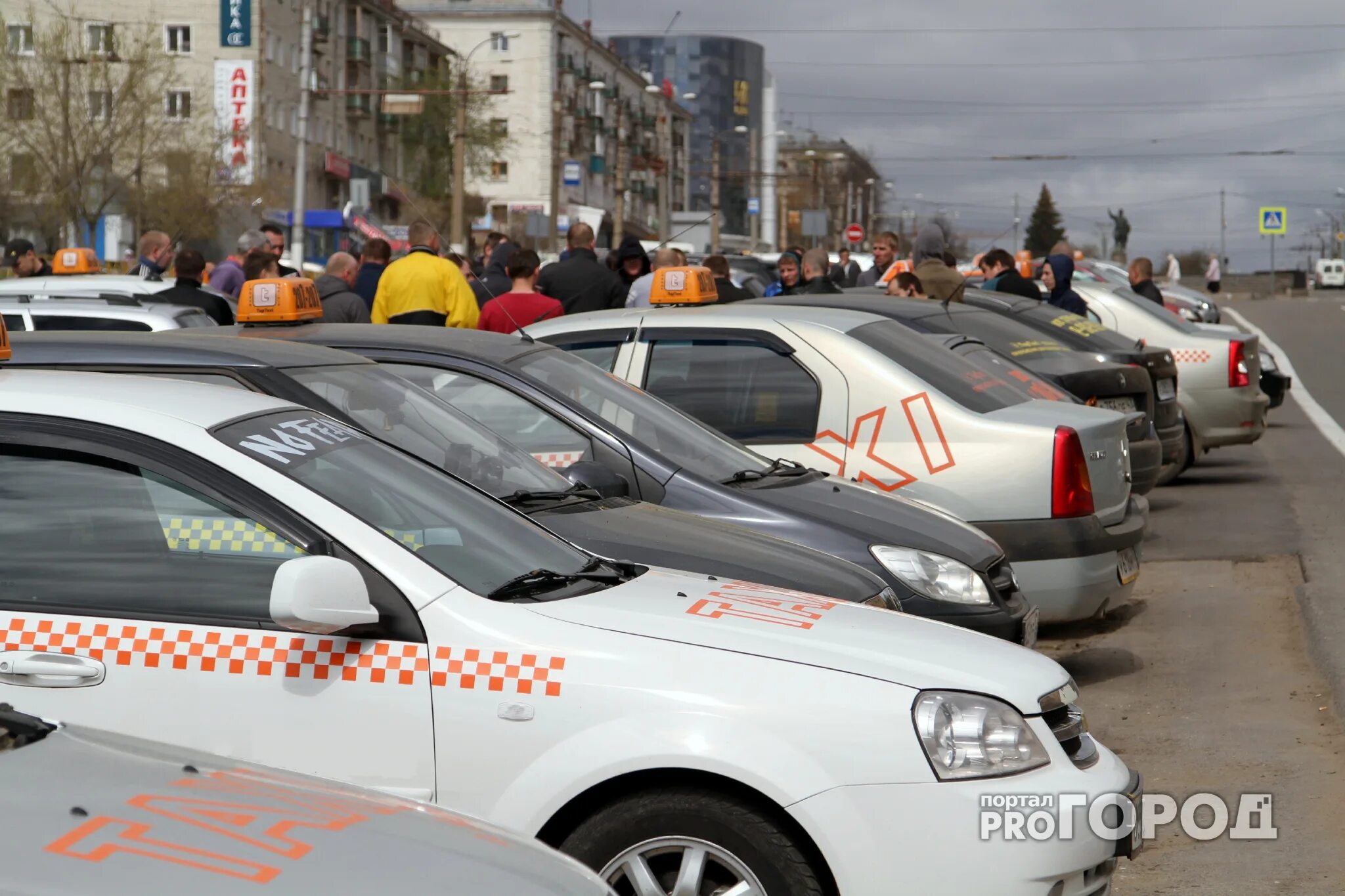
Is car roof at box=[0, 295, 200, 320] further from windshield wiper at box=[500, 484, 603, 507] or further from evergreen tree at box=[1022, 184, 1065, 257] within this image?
evergreen tree at box=[1022, 184, 1065, 257]

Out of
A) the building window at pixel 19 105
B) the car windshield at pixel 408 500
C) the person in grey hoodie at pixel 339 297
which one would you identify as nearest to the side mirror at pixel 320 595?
the car windshield at pixel 408 500

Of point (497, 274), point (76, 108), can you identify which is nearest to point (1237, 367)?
point (497, 274)

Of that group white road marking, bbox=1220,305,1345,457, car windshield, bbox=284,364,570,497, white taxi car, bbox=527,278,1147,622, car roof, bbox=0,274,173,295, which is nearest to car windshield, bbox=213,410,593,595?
car windshield, bbox=284,364,570,497

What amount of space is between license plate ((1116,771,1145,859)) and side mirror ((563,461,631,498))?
219cm

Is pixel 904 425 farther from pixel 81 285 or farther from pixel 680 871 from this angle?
pixel 81 285

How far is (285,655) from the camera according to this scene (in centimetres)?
367

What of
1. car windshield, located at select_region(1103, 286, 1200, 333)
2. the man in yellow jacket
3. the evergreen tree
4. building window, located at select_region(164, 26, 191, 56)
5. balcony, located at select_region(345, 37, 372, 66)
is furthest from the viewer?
the evergreen tree

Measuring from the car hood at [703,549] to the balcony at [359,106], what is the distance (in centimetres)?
6777

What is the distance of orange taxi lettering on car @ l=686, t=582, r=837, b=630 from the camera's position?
3.89 m

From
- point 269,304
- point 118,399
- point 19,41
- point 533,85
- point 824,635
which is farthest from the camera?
point 533,85

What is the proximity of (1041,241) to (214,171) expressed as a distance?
3262 inches

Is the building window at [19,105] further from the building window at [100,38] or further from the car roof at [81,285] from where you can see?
the car roof at [81,285]

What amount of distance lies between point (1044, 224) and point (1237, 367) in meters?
109

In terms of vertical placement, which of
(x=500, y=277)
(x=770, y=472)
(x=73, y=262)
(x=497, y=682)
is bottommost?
(x=497, y=682)
